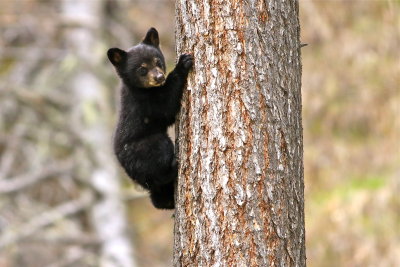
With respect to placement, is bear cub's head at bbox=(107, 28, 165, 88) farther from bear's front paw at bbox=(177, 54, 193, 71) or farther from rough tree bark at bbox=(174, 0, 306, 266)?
rough tree bark at bbox=(174, 0, 306, 266)

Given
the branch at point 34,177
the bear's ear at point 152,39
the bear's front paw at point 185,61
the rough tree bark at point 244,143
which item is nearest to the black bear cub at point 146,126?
the bear's ear at point 152,39

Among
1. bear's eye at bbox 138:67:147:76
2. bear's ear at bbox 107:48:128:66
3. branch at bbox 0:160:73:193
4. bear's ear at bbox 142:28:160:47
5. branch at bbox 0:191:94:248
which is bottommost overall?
branch at bbox 0:191:94:248

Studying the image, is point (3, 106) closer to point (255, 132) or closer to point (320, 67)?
point (320, 67)

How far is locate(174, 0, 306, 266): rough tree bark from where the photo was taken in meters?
3.26

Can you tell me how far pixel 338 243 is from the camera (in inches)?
347

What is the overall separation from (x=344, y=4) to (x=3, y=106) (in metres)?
6.07

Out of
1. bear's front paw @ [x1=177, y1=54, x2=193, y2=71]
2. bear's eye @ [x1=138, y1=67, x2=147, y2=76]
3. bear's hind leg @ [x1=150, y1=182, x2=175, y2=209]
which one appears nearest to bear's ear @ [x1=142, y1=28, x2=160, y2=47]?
bear's eye @ [x1=138, y1=67, x2=147, y2=76]

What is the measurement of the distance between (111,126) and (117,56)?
22.1 feet

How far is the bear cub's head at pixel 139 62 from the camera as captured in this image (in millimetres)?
4566

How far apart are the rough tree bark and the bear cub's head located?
1121 millimetres

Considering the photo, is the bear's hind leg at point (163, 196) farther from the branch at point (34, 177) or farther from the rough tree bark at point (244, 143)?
the branch at point (34, 177)

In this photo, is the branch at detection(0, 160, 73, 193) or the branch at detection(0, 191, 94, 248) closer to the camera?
the branch at detection(0, 191, 94, 248)

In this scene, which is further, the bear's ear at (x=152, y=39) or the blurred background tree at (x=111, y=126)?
the blurred background tree at (x=111, y=126)

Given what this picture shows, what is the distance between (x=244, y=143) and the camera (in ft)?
10.8
